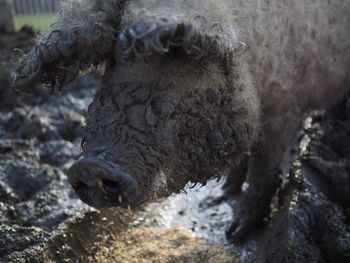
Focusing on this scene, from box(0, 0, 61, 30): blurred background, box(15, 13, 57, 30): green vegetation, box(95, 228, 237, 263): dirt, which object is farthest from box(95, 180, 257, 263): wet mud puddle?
box(0, 0, 61, 30): blurred background

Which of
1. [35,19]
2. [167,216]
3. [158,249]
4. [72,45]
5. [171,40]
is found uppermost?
[35,19]

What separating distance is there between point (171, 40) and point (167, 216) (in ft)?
7.21

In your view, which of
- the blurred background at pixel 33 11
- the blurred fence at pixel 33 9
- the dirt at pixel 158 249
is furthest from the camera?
the blurred fence at pixel 33 9

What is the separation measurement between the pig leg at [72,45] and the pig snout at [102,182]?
1.54 feet

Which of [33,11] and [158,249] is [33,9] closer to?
[33,11]

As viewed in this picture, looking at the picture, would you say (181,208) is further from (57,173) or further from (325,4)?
(325,4)

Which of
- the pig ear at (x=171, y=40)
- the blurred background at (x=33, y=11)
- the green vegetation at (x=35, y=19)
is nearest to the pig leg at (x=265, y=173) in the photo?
the pig ear at (x=171, y=40)

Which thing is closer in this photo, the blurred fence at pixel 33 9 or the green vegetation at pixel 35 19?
the green vegetation at pixel 35 19

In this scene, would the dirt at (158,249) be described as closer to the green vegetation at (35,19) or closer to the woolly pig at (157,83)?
the woolly pig at (157,83)

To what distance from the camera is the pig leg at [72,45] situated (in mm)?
1940

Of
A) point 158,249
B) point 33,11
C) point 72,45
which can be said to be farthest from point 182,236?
point 33,11

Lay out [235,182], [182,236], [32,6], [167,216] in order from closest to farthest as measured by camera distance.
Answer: [182,236] < [167,216] < [235,182] < [32,6]

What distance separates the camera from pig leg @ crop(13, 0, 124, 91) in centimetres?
194

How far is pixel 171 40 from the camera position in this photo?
1.77 metres
